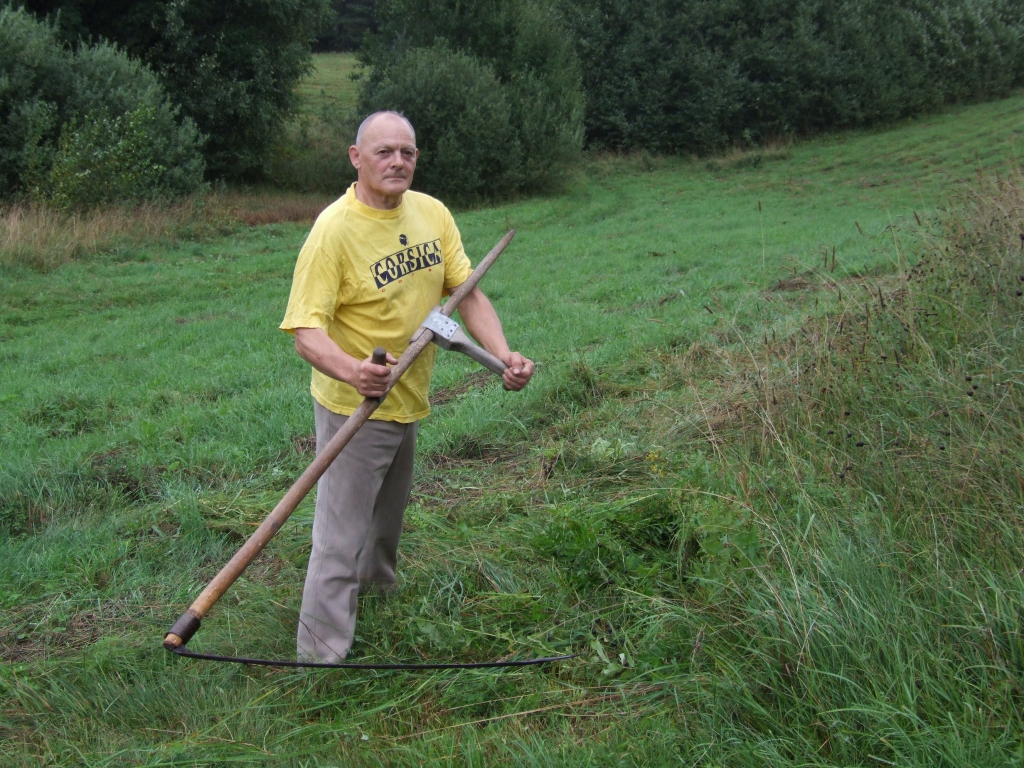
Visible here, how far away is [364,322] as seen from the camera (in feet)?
11.3

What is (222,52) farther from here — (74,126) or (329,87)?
(329,87)

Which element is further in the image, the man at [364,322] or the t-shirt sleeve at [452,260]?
the t-shirt sleeve at [452,260]

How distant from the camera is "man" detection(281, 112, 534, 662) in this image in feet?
10.8

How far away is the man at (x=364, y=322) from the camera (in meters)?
3.29

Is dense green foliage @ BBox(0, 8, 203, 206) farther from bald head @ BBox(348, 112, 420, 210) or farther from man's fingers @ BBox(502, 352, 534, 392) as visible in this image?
man's fingers @ BBox(502, 352, 534, 392)

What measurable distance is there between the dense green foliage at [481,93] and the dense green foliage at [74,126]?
6.71 metres

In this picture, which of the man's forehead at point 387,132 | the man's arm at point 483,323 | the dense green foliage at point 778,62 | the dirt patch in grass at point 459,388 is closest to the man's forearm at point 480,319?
the man's arm at point 483,323

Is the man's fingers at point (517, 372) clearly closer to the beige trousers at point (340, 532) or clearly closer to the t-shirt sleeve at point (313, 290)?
the beige trousers at point (340, 532)

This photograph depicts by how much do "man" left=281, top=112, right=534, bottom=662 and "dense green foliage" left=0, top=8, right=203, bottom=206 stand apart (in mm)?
15006

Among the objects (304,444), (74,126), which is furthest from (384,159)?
(74,126)

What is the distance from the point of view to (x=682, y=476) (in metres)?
4.39

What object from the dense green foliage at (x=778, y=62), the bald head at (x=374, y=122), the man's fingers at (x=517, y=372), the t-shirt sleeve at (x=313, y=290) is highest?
the dense green foliage at (x=778, y=62)

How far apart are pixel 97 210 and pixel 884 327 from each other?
14.7 meters

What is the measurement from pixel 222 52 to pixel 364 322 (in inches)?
949
